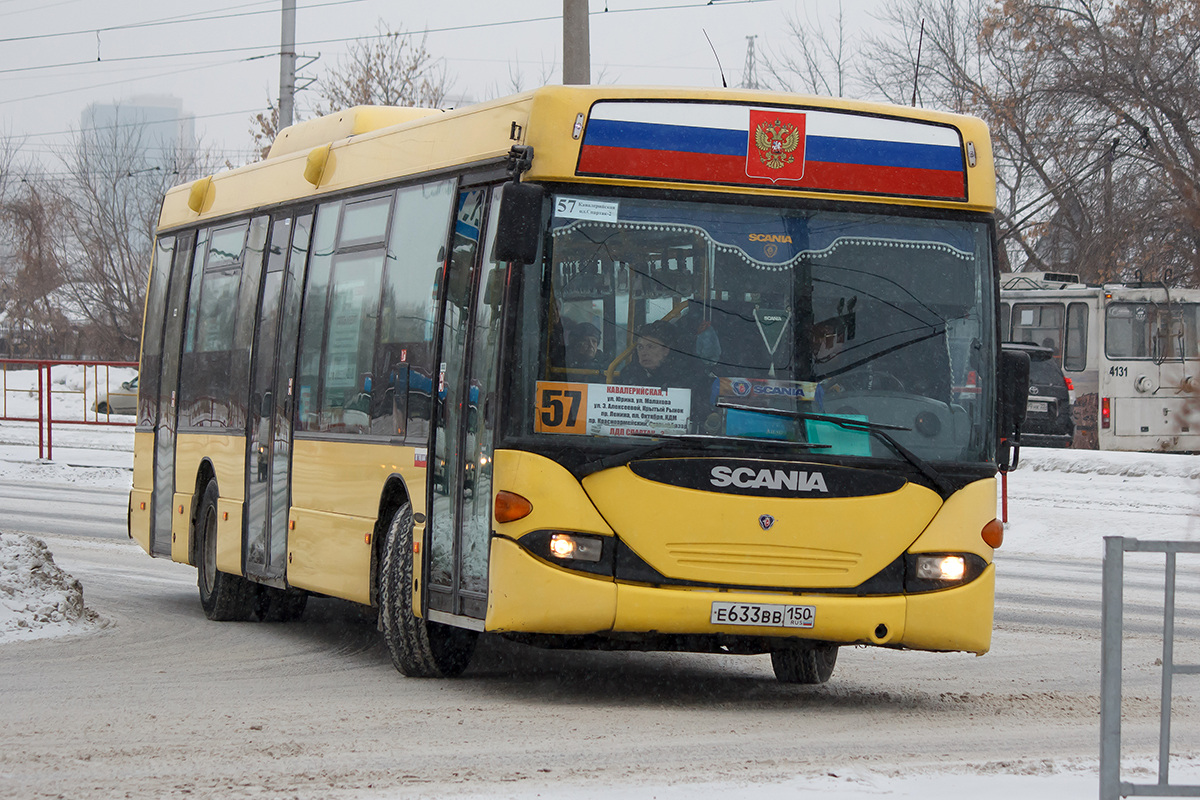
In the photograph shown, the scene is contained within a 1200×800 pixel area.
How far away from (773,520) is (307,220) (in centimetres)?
475

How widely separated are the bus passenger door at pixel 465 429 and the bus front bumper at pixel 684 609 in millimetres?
293

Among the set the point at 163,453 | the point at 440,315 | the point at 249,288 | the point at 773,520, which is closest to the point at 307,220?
the point at 249,288

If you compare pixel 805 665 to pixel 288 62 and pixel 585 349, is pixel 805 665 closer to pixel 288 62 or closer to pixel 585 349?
pixel 585 349

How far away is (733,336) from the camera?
8352mm

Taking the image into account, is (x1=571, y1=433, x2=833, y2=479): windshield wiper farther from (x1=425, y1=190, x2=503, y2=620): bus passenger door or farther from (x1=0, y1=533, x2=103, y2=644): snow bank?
(x1=0, y1=533, x2=103, y2=644): snow bank

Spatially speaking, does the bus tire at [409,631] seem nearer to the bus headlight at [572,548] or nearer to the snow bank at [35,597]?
the bus headlight at [572,548]

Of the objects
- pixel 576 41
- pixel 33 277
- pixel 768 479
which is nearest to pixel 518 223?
pixel 768 479

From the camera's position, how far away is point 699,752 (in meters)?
7.06

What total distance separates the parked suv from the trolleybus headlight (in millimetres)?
22852

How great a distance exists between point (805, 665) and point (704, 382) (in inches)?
85.6

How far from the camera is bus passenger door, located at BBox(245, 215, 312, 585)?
38.0 feet

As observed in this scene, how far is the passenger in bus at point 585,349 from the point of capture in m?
8.30

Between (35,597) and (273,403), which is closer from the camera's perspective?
(35,597)

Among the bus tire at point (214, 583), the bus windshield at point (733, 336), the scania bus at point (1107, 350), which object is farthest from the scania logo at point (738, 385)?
the scania bus at point (1107, 350)
